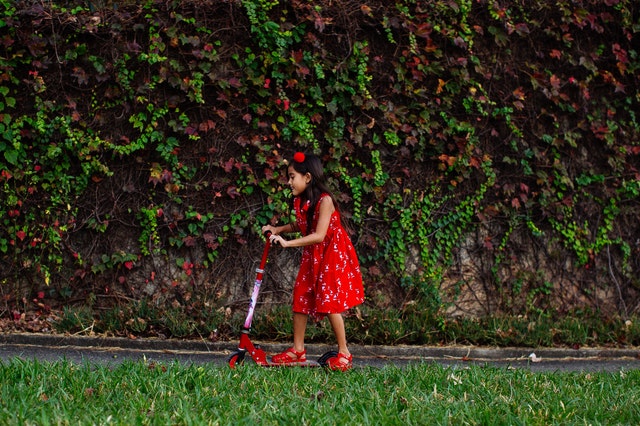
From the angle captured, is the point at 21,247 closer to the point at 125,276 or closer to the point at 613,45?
the point at 125,276

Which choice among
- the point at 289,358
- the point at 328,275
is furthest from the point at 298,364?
the point at 328,275

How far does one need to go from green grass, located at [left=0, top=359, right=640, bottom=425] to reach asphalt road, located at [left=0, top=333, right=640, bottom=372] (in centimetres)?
130

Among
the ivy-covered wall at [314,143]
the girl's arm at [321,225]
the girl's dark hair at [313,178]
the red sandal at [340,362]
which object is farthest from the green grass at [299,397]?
the ivy-covered wall at [314,143]

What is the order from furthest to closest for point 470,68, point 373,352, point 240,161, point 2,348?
1. point 470,68
2. point 240,161
3. point 373,352
4. point 2,348

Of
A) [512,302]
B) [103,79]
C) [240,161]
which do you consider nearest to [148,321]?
[240,161]

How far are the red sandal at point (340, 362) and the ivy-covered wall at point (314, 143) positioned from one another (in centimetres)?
185

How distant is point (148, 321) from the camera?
6.89m

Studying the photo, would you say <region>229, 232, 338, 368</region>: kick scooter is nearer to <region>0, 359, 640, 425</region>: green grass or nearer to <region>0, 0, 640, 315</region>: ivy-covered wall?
<region>0, 359, 640, 425</region>: green grass

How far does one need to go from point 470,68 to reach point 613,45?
1.57 meters

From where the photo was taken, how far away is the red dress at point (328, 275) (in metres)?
5.65

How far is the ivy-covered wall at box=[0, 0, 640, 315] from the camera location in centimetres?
710

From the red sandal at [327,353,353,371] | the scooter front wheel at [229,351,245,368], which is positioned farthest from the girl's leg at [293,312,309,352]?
the scooter front wheel at [229,351,245,368]

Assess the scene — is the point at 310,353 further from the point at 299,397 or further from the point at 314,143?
the point at 299,397

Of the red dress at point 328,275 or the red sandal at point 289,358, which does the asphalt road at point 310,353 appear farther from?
the red dress at point 328,275
